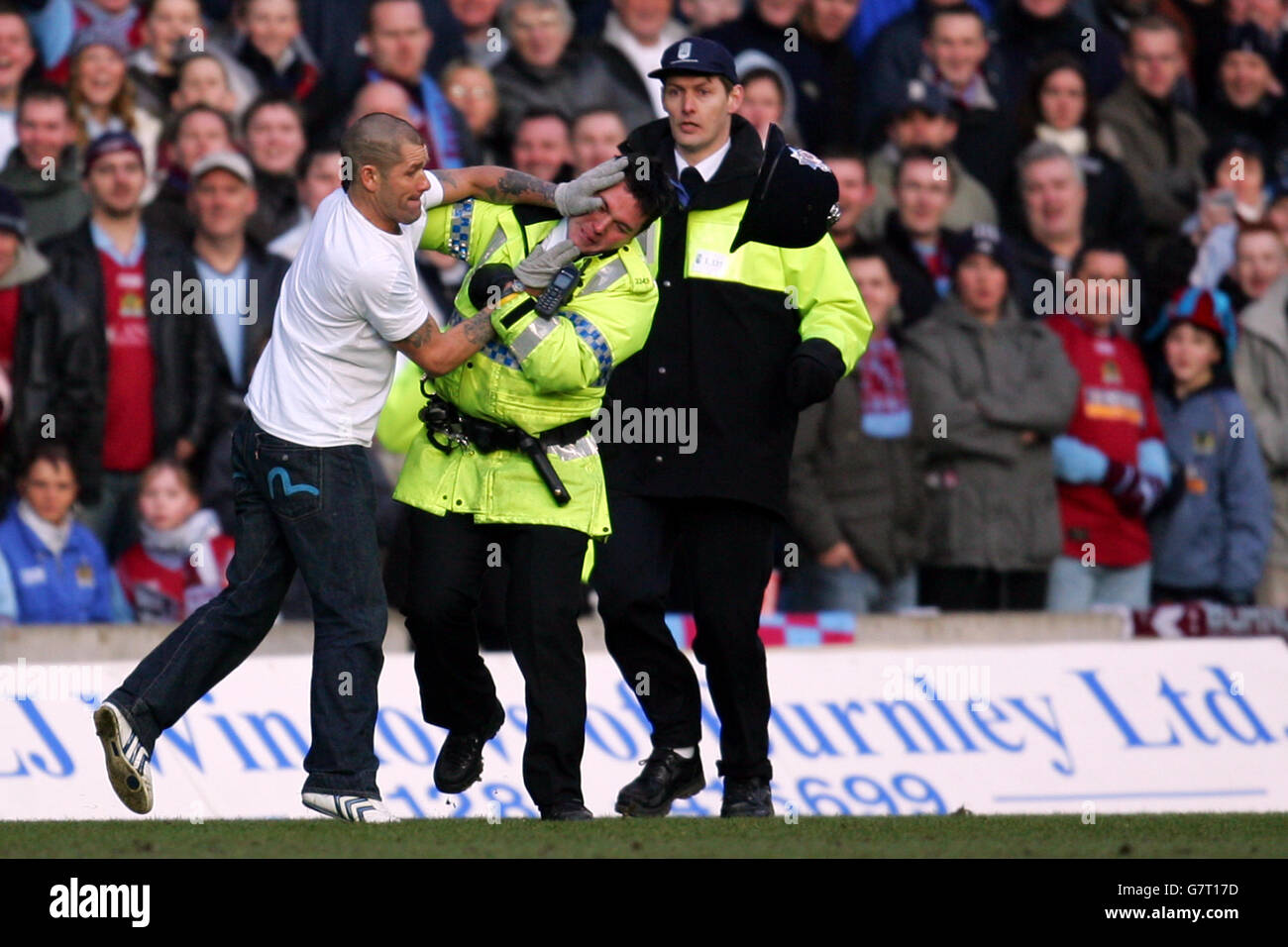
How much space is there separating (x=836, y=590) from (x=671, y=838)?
190 inches

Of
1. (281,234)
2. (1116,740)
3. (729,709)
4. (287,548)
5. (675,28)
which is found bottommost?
(1116,740)

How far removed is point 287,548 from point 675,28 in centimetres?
645

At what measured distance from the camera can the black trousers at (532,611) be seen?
7828mm

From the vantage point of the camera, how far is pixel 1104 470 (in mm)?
12359

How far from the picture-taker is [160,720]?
25.3ft

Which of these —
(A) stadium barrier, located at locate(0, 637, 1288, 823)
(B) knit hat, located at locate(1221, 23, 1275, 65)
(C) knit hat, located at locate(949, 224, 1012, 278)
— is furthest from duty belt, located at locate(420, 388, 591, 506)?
(B) knit hat, located at locate(1221, 23, 1275, 65)

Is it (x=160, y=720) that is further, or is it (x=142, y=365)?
(x=142, y=365)

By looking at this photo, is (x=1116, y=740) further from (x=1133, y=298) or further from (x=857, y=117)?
(x=857, y=117)

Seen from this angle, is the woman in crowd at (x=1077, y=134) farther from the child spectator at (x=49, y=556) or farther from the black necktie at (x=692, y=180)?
the child spectator at (x=49, y=556)

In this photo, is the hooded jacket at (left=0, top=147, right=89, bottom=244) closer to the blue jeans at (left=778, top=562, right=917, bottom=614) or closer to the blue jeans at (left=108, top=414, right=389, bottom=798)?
the blue jeans at (left=778, top=562, right=917, bottom=614)

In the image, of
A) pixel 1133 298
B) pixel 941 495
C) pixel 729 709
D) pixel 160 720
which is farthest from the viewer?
pixel 1133 298

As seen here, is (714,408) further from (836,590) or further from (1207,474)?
(1207,474)

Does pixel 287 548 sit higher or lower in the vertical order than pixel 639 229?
lower

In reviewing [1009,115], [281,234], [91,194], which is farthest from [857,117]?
[91,194]
